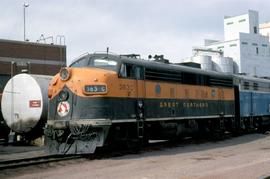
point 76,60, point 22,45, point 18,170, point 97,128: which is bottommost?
point 18,170

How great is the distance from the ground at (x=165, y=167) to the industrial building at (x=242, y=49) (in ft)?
235

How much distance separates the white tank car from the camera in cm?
2205

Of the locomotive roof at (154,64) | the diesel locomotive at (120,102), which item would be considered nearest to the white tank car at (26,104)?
the diesel locomotive at (120,102)

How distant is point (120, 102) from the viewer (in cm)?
1541

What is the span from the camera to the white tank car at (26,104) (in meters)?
22.0

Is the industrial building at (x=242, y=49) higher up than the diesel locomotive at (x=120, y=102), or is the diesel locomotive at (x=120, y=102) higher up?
the industrial building at (x=242, y=49)

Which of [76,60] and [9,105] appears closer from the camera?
[76,60]

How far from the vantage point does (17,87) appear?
75.7ft

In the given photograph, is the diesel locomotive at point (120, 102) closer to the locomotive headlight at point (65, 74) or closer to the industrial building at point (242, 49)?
the locomotive headlight at point (65, 74)

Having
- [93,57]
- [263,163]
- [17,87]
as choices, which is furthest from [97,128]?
[17,87]

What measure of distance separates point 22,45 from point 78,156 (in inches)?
1502

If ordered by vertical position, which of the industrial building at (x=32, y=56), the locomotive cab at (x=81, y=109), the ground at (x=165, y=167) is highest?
the industrial building at (x=32, y=56)

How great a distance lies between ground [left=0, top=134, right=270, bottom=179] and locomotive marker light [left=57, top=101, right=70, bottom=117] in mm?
2009

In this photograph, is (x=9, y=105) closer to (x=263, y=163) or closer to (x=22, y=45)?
(x=263, y=163)
